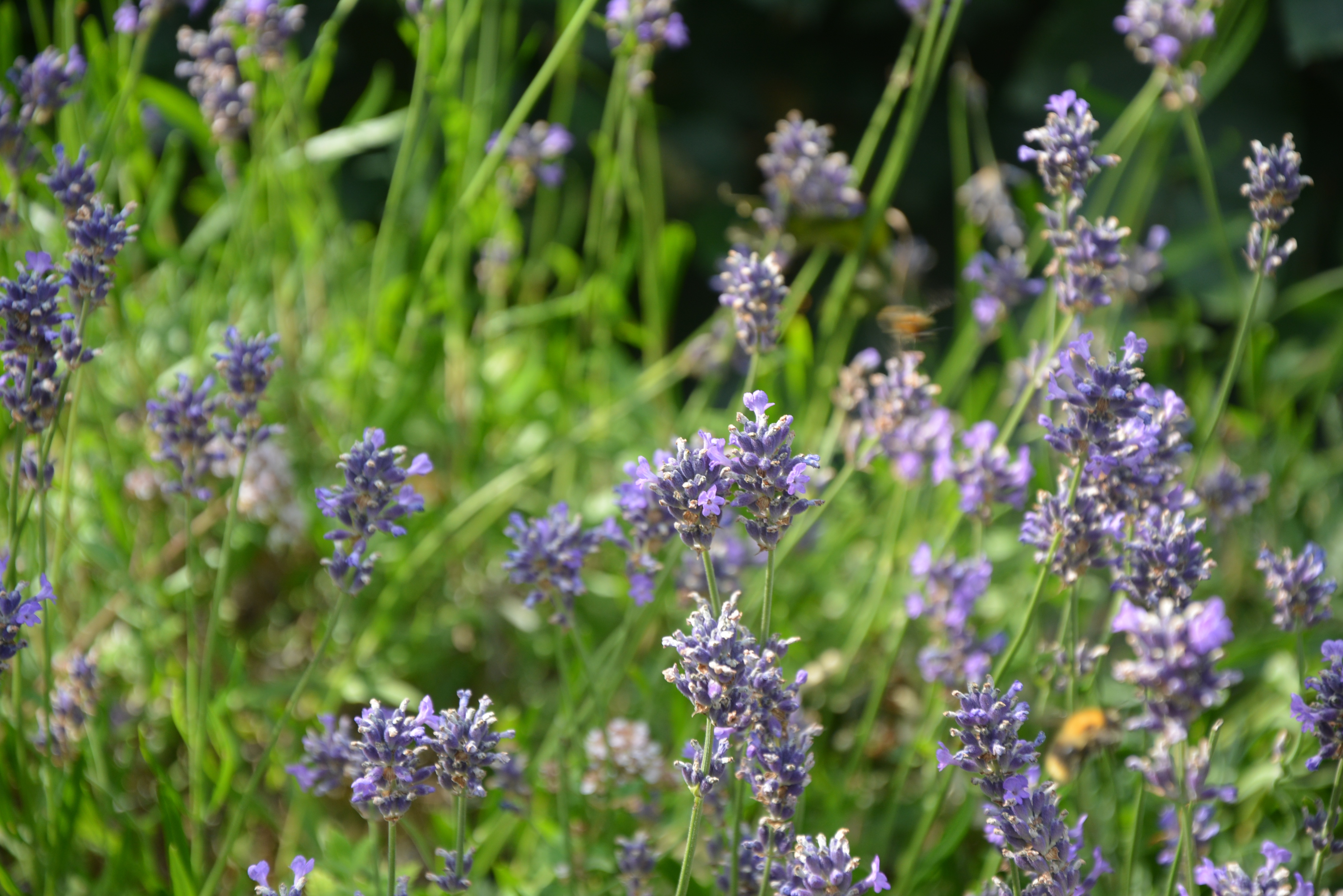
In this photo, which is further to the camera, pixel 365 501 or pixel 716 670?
pixel 365 501

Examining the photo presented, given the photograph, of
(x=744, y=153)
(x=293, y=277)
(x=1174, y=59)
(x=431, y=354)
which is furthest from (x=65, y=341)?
(x=744, y=153)

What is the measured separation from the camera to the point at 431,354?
1800 millimetres

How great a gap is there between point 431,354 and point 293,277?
344mm

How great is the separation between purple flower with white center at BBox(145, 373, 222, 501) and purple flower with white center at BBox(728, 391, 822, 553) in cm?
61

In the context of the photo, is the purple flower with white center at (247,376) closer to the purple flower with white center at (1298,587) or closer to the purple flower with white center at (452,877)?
the purple flower with white center at (452,877)

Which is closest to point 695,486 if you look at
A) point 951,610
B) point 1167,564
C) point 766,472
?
point 766,472

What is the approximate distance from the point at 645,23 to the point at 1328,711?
4.01 feet

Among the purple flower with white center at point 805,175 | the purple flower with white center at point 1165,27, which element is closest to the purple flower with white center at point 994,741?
the purple flower with white center at point 805,175

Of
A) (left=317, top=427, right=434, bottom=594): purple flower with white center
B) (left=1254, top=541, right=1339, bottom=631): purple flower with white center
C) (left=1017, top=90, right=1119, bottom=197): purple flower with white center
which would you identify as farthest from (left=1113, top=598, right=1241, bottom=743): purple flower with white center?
(left=317, top=427, right=434, bottom=594): purple flower with white center

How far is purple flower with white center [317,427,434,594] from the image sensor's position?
38.9 inches

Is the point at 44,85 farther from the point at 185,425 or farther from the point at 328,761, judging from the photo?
the point at 328,761

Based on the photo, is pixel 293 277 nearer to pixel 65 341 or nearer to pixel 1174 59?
pixel 65 341

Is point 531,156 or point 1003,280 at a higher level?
point 531,156

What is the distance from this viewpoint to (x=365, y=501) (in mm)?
1009
